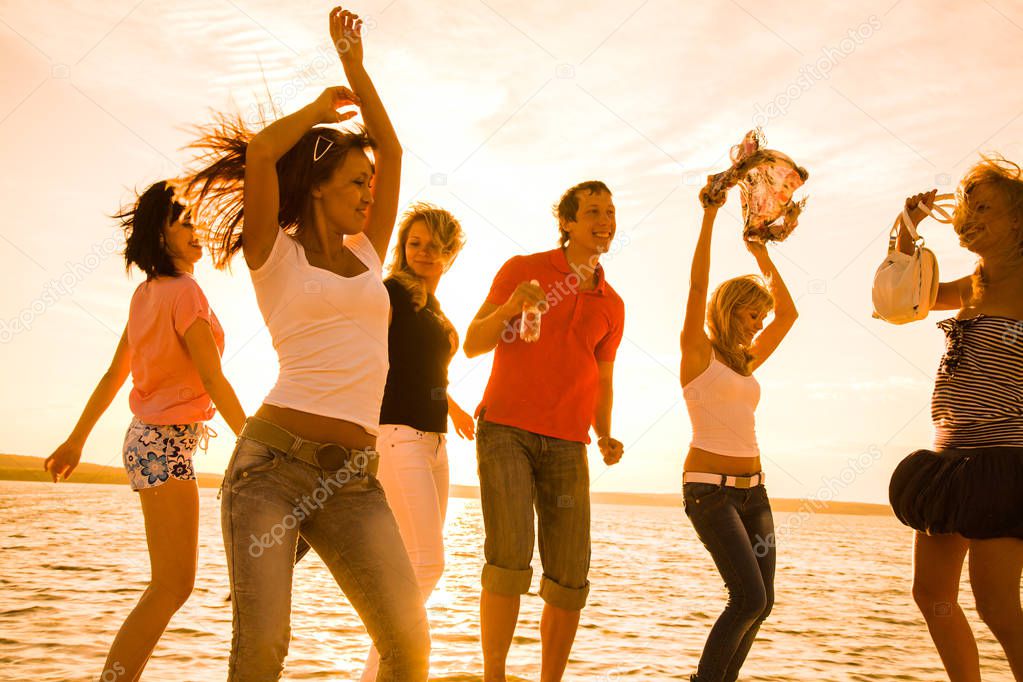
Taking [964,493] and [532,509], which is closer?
[964,493]

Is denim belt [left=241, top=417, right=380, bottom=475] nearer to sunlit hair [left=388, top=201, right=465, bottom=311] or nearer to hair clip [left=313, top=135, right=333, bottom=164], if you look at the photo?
hair clip [left=313, top=135, right=333, bottom=164]

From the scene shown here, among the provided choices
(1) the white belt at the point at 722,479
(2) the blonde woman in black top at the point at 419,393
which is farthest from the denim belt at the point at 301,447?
(1) the white belt at the point at 722,479

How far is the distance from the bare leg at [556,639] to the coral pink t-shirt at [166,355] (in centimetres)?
204

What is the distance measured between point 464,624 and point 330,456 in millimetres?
5051

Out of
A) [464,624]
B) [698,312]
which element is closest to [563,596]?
[698,312]

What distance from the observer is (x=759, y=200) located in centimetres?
513

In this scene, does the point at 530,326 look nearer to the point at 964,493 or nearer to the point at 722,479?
the point at 722,479

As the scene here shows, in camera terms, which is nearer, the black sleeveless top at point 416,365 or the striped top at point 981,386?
the striped top at point 981,386

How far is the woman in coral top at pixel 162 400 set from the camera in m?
A: 3.43

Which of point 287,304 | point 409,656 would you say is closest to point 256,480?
point 287,304

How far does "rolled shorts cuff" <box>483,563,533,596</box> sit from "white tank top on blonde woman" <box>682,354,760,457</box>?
123cm

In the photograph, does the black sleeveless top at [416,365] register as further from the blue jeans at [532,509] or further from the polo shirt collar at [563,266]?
the polo shirt collar at [563,266]

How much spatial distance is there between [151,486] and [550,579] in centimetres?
204

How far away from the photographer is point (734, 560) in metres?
4.48
